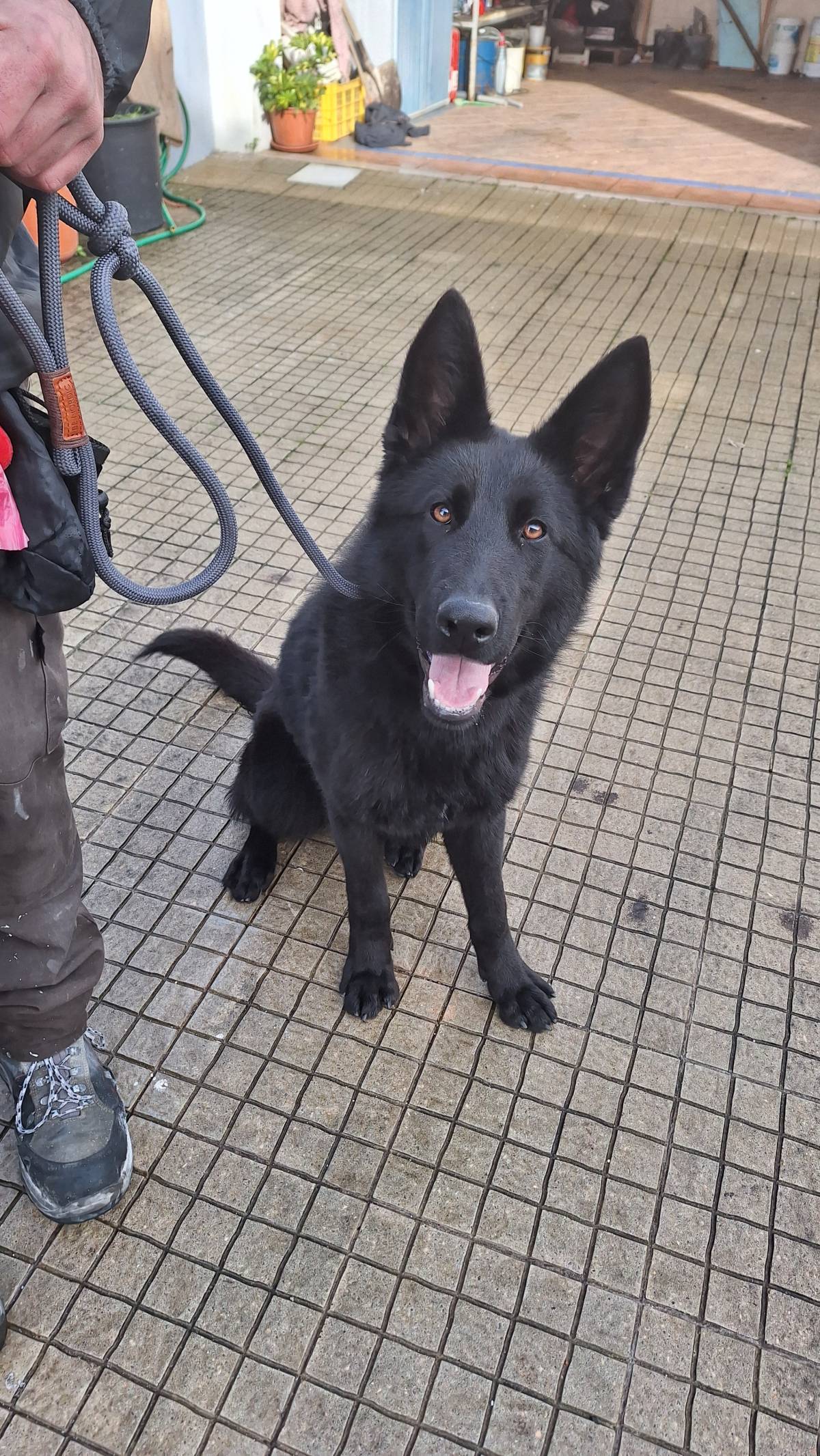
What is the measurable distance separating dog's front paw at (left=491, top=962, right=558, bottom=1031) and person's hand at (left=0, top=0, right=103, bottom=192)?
62.7 inches

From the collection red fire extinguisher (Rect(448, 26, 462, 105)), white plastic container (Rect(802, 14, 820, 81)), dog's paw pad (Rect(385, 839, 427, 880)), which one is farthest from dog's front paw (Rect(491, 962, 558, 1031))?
white plastic container (Rect(802, 14, 820, 81))

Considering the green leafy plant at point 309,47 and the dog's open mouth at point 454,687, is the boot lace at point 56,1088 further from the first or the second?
the green leafy plant at point 309,47

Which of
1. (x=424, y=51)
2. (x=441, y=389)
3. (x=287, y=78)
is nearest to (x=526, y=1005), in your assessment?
(x=441, y=389)

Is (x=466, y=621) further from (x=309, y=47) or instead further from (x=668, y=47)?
(x=668, y=47)

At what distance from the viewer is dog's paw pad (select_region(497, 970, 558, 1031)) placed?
1.95 meters

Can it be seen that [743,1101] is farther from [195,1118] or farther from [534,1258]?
[195,1118]

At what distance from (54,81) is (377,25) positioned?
334 inches

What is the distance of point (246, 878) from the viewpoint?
2.21 meters

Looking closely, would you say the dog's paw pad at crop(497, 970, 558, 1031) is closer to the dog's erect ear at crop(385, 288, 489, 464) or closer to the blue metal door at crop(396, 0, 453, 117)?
the dog's erect ear at crop(385, 288, 489, 464)

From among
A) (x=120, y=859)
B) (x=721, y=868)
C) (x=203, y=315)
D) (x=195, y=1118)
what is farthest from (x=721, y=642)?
(x=203, y=315)

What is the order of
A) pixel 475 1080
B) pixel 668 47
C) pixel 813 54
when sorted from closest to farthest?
1. pixel 475 1080
2. pixel 813 54
3. pixel 668 47

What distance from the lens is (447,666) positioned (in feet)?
5.40

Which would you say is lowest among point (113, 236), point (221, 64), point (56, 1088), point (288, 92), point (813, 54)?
point (56, 1088)

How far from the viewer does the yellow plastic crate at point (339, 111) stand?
7.46 metres
